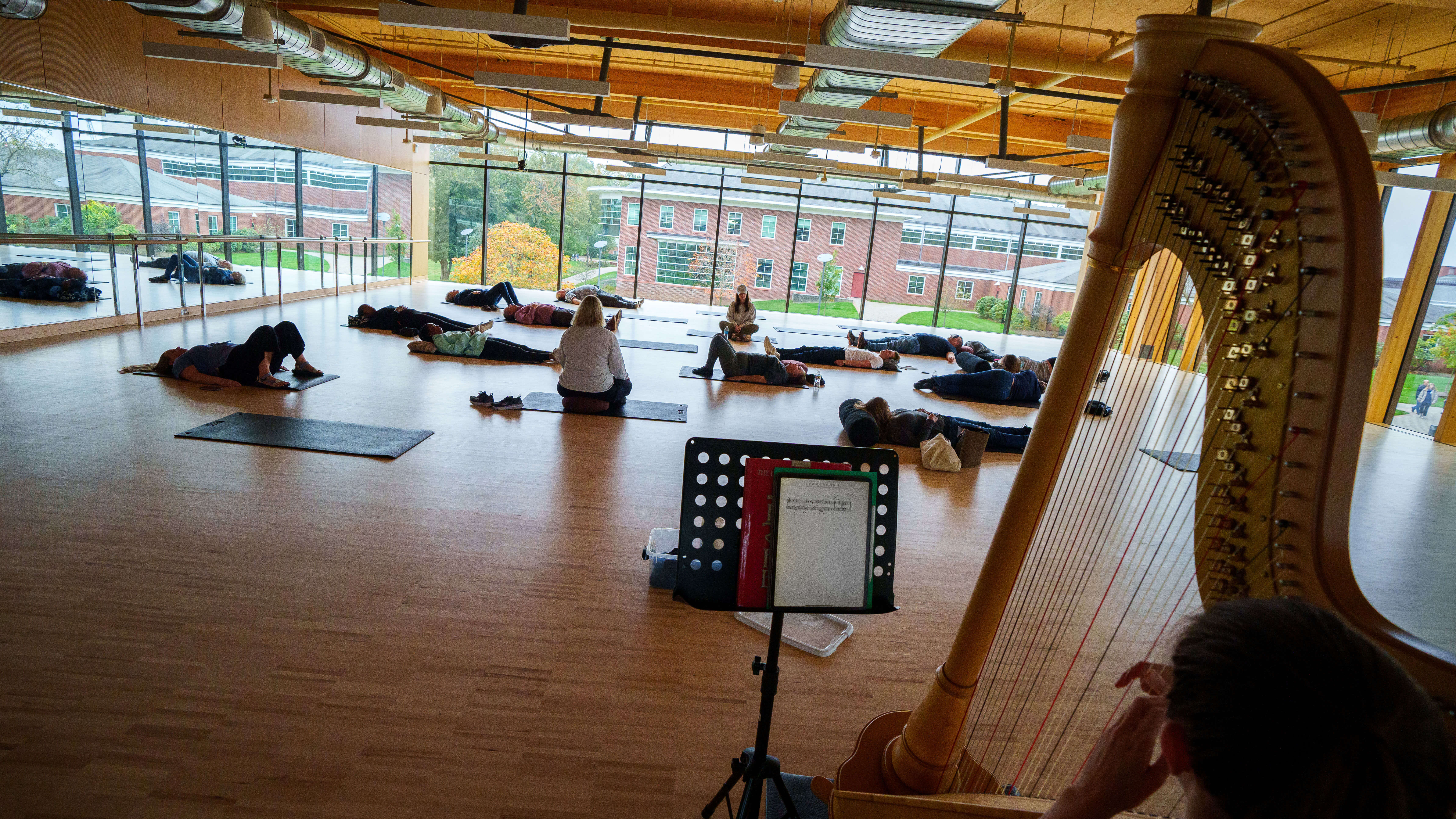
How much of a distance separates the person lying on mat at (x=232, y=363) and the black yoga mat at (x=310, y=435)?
2.91 feet

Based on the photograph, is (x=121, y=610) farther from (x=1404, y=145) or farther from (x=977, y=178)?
(x=977, y=178)

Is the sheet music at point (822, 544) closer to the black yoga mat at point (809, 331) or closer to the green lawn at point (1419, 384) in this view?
the green lawn at point (1419, 384)

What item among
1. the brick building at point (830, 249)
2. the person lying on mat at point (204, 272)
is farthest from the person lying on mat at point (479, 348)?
the brick building at point (830, 249)

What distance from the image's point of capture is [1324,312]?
97 cm

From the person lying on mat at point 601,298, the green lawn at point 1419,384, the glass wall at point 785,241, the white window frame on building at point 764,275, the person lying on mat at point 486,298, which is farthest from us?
the white window frame on building at point 764,275

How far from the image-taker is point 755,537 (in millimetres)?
1854

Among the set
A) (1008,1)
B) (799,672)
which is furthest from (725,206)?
(799,672)

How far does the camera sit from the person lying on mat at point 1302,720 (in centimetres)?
59

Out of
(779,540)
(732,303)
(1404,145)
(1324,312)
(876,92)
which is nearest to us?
(1324,312)

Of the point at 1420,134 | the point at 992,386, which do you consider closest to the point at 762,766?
the point at 992,386

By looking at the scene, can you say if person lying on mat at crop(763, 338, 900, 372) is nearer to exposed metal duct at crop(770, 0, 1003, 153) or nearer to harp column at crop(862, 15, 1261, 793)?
exposed metal duct at crop(770, 0, 1003, 153)

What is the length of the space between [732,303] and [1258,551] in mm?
10814

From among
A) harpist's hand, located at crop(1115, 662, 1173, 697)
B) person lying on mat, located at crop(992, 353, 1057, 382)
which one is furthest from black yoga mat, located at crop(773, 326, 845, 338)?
harpist's hand, located at crop(1115, 662, 1173, 697)

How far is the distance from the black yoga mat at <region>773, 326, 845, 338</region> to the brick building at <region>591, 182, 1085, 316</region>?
3.71 metres
